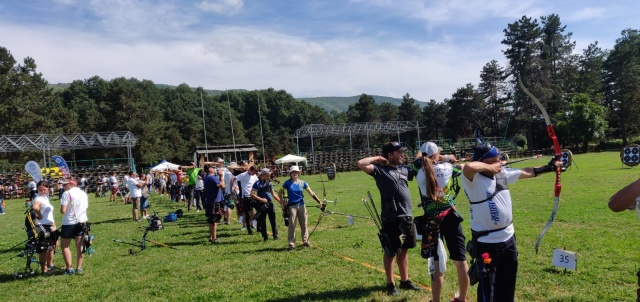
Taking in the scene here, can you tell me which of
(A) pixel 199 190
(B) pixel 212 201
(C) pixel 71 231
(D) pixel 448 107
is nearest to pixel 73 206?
(C) pixel 71 231

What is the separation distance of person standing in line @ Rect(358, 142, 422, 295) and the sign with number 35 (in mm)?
2567

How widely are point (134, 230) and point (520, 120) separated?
197 ft

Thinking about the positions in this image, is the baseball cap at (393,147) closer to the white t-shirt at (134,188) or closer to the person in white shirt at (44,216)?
the person in white shirt at (44,216)

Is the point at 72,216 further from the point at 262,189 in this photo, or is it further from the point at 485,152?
the point at 485,152

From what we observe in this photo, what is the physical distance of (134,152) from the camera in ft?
220

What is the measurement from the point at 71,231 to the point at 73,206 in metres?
0.51

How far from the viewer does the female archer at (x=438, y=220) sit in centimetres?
525

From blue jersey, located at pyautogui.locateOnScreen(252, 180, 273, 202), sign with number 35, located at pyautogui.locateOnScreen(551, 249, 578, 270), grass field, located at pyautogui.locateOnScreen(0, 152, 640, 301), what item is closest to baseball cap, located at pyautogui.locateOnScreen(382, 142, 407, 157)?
grass field, located at pyautogui.locateOnScreen(0, 152, 640, 301)

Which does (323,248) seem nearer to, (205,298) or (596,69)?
(205,298)

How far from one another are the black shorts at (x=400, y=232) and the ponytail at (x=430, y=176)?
0.82 metres

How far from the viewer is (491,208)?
4320mm

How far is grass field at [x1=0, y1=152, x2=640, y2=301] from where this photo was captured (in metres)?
6.51

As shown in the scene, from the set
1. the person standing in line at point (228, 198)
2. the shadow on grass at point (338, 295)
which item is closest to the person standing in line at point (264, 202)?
the person standing in line at point (228, 198)

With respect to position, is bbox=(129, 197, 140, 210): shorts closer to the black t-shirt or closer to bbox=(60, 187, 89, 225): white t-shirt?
bbox=(60, 187, 89, 225): white t-shirt
